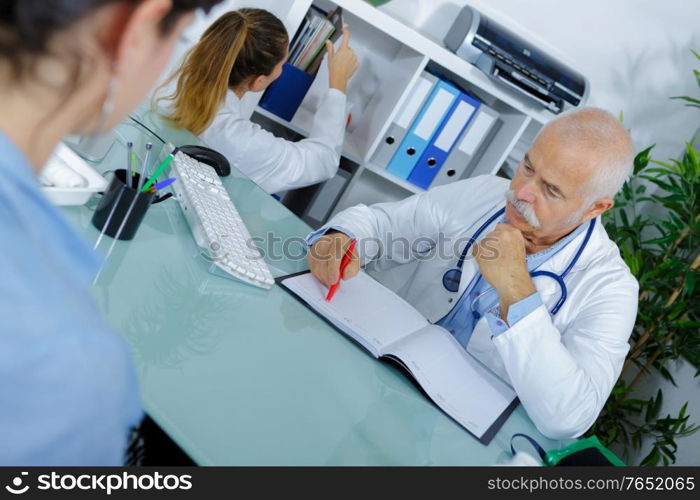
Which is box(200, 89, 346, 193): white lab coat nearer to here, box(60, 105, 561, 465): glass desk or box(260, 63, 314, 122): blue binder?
box(260, 63, 314, 122): blue binder

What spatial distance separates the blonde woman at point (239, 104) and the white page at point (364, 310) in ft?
2.56

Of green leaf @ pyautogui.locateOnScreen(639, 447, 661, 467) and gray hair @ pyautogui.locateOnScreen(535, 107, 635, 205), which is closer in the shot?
gray hair @ pyautogui.locateOnScreen(535, 107, 635, 205)

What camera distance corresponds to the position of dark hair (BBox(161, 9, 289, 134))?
1831 mm

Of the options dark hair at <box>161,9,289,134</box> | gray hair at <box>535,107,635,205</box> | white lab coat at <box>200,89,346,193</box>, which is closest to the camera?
gray hair at <box>535,107,635,205</box>

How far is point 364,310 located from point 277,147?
92 cm

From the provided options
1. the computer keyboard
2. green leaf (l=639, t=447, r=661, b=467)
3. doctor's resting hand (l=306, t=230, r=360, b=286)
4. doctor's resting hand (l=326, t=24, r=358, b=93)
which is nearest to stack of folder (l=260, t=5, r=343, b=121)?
doctor's resting hand (l=326, t=24, r=358, b=93)

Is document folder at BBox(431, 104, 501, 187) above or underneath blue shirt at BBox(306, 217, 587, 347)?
above

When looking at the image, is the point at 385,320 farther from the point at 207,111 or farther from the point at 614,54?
the point at 614,54

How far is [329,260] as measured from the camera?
4.20 feet

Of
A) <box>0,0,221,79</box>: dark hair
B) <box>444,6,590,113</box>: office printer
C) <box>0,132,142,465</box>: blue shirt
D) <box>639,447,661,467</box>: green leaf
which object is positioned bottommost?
<box>639,447,661,467</box>: green leaf

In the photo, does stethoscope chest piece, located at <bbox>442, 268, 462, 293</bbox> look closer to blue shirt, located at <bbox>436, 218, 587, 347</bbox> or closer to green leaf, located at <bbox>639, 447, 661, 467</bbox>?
blue shirt, located at <bbox>436, 218, 587, 347</bbox>

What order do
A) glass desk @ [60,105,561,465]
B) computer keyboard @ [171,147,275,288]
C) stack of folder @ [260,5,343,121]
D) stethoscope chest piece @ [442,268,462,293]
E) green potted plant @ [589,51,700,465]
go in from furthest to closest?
stack of folder @ [260,5,343,121]
green potted plant @ [589,51,700,465]
stethoscope chest piece @ [442,268,462,293]
computer keyboard @ [171,147,275,288]
glass desk @ [60,105,561,465]
